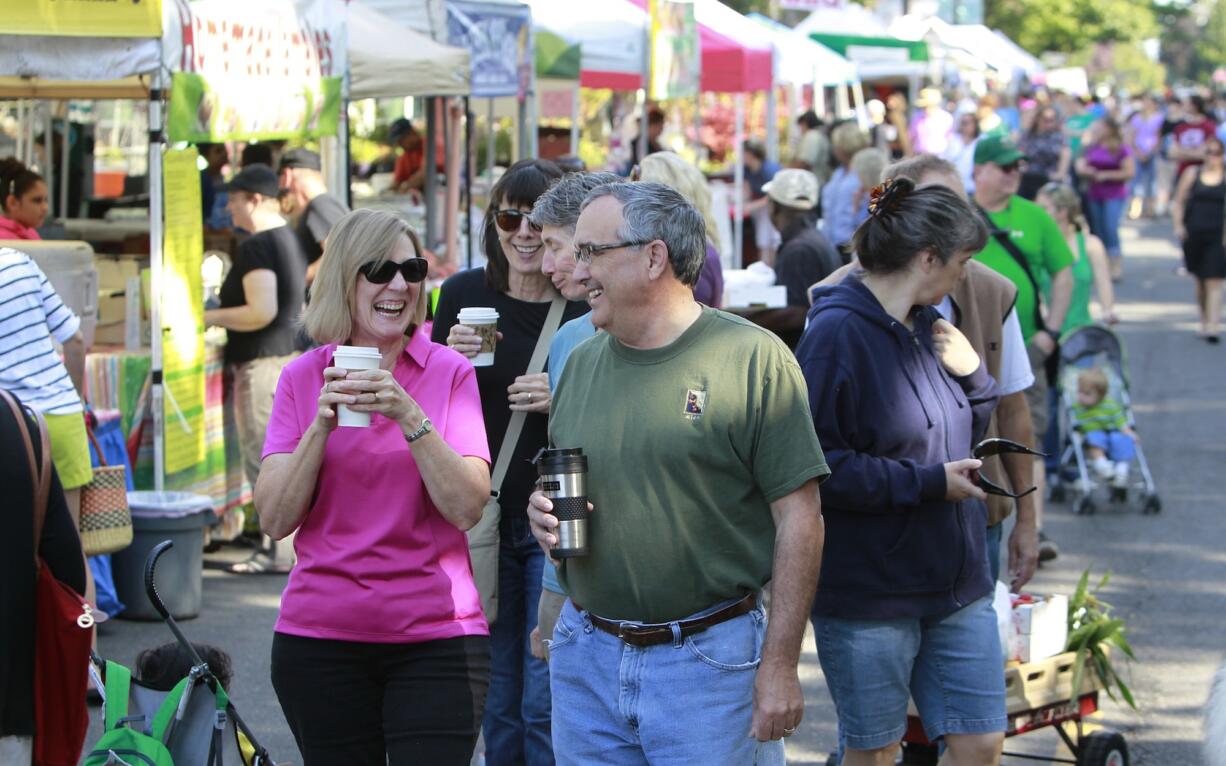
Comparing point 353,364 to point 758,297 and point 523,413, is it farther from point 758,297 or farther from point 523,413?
point 758,297

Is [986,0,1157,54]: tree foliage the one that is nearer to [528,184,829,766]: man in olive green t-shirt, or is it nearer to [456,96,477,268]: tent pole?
[456,96,477,268]: tent pole

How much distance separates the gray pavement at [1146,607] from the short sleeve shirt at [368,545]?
8.82 feet

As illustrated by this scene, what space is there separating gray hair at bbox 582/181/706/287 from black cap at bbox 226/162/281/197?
5921mm

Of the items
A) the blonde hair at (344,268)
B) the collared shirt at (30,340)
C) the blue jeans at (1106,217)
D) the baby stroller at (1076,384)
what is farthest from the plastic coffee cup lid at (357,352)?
the blue jeans at (1106,217)

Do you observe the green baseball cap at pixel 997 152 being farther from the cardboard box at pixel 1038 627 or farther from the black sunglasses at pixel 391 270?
the black sunglasses at pixel 391 270

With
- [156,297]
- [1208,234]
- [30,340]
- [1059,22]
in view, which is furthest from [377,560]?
[1059,22]

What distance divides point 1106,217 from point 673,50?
8678mm

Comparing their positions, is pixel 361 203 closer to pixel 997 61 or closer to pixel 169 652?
pixel 169 652

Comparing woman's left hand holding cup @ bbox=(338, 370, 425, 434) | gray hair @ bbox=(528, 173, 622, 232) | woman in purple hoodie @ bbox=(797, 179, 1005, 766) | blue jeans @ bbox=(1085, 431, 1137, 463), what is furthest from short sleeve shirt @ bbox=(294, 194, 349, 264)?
woman's left hand holding cup @ bbox=(338, 370, 425, 434)

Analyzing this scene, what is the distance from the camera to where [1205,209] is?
56.6 ft

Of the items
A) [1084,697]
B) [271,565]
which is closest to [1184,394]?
[271,565]

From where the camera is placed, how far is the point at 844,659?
3.99 metres

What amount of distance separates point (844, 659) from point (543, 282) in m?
1.31

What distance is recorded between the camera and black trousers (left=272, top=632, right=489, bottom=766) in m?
3.55
